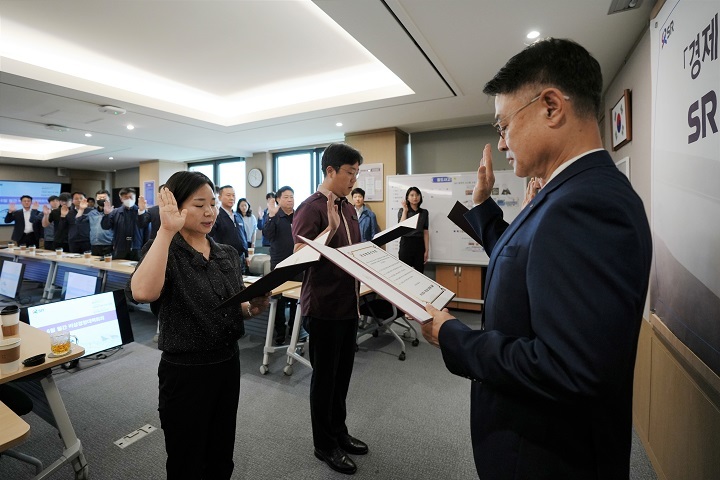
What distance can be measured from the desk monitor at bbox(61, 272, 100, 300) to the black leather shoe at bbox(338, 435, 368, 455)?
3.19 metres

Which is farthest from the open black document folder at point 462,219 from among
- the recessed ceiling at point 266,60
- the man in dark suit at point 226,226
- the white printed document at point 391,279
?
the man in dark suit at point 226,226

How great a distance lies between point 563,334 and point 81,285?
4698 millimetres

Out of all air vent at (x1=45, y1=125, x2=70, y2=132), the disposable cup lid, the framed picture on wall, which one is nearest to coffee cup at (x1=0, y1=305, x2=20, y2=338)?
the disposable cup lid

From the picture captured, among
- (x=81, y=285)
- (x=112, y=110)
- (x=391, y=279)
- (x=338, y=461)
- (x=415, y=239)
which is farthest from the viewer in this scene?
(x=415, y=239)

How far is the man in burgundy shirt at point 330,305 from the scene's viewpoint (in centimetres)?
176

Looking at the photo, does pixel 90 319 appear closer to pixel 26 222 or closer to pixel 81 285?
pixel 81 285

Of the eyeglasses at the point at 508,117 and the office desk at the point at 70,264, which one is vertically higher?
the eyeglasses at the point at 508,117

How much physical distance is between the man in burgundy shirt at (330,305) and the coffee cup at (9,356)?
1232mm

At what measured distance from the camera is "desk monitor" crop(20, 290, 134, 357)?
8.30 feet

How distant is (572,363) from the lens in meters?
0.58

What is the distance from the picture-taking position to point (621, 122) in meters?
2.83

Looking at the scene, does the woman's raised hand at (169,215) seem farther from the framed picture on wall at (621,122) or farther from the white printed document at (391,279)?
the framed picture on wall at (621,122)

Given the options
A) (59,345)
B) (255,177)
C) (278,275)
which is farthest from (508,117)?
(255,177)

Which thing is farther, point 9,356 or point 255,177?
point 255,177
